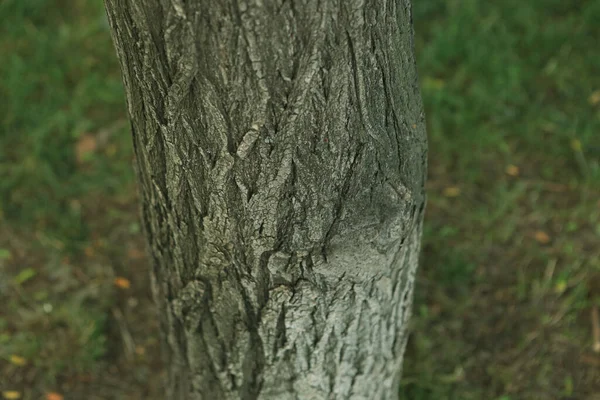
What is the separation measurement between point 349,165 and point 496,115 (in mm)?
2069

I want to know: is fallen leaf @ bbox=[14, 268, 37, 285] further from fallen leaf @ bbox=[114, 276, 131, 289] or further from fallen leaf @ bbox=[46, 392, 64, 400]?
fallen leaf @ bbox=[46, 392, 64, 400]

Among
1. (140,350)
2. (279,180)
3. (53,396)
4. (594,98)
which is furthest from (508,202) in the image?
(53,396)

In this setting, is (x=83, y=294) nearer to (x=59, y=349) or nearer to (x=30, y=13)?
(x=59, y=349)

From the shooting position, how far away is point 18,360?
243 cm

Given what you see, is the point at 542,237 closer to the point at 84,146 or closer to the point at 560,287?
the point at 560,287

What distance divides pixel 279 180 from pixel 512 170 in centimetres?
200

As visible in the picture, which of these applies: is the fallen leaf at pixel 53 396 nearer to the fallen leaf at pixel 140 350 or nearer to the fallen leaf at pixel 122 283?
the fallen leaf at pixel 140 350

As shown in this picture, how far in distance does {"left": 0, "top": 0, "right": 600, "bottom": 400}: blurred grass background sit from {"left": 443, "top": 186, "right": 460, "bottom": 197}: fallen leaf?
11 mm

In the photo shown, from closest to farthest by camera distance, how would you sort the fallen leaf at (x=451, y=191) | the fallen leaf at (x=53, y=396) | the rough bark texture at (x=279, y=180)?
the rough bark texture at (x=279, y=180) → the fallen leaf at (x=53, y=396) → the fallen leaf at (x=451, y=191)

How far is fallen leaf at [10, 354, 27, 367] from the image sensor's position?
242 centimetres

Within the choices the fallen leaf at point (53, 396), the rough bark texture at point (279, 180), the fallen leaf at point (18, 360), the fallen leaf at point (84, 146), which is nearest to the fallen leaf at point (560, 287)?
the rough bark texture at point (279, 180)

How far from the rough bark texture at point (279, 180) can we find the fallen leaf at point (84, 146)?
5.02 feet

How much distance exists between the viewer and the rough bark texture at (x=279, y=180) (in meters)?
1.18

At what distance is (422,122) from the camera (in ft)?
4.87
